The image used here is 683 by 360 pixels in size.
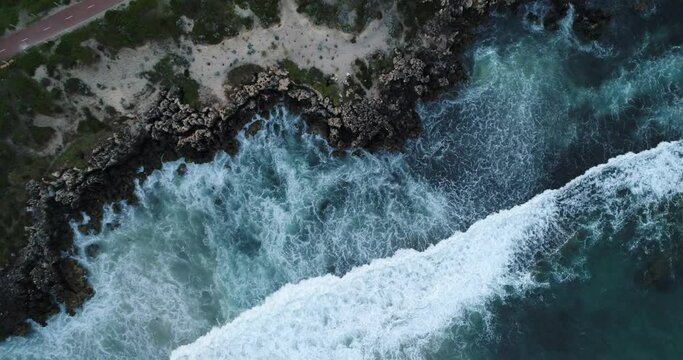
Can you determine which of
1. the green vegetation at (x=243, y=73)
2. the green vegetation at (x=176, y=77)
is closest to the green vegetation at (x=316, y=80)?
the green vegetation at (x=243, y=73)

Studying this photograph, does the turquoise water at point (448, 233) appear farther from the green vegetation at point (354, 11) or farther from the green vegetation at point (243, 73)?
the green vegetation at point (354, 11)

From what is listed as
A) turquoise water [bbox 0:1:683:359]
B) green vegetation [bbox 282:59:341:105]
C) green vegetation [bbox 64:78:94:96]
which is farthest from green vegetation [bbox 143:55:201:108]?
green vegetation [bbox 282:59:341:105]

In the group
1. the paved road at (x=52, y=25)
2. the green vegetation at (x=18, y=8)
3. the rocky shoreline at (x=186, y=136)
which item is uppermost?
the green vegetation at (x=18, y=8)

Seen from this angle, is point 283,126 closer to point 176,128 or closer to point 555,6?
point 176,128

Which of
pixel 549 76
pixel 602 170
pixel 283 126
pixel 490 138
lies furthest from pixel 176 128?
pixel 602 170

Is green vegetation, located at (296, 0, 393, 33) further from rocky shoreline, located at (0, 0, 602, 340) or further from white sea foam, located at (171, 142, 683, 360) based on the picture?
white sea foam, located at (171, 142, 683, 360)
